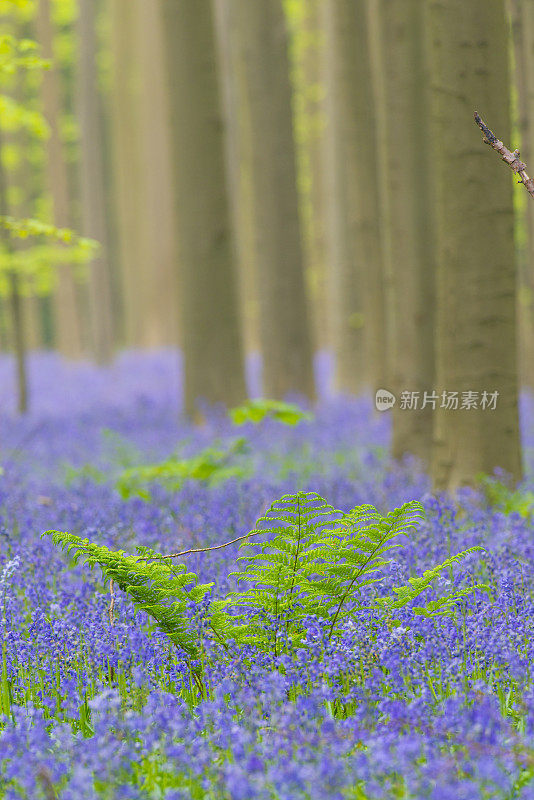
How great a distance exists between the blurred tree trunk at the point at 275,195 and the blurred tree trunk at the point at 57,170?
438 inches

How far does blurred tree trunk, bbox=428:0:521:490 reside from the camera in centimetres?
569

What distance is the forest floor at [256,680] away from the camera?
2.30 metres

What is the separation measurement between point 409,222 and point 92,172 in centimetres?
1557

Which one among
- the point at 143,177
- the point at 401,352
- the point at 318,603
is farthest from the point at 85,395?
the point at 143,177

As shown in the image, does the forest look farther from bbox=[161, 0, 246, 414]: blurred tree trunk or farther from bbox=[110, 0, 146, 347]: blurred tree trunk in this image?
bbox=[110, 0, 146, 347]: blurred tree trunk

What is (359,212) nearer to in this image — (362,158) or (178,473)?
(362,158)

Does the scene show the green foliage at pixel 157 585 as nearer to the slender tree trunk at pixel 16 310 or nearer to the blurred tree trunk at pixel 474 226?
the blurred tree trunk at pixel 474 226

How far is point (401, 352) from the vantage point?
788 centimetres

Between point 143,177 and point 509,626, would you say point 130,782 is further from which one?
point 143,177

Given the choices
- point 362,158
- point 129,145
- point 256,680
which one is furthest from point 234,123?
point 256,680

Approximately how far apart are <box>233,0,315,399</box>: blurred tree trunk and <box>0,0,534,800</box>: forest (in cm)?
4

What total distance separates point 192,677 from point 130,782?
2.55 ft

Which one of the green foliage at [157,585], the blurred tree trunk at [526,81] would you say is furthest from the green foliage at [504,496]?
the blurred tree trunk at [526,81]

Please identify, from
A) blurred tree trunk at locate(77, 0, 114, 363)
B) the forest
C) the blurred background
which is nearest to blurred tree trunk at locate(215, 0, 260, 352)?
the blurred background
